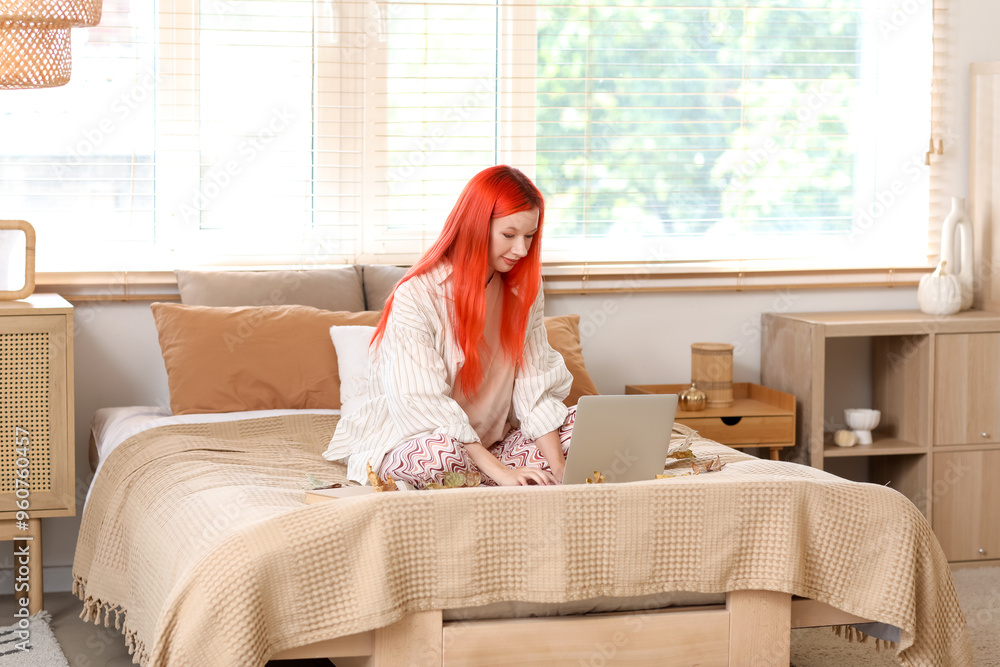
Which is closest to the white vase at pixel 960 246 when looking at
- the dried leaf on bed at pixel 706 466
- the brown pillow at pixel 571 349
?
the brown pillow at pixel 571 349

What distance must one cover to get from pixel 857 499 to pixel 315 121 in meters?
2.04

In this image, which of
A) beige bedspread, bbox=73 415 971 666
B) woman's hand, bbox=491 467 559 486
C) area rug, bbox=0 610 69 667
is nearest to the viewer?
beige bedspread, bbox=73 415 971 666

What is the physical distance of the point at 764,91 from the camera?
3621 mm

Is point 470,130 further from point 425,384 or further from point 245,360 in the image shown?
point 425,384

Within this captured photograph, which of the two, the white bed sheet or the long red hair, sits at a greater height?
the long red hair

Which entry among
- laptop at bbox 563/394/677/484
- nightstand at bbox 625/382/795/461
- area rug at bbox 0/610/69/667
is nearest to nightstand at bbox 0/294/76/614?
area rug at bbox 0/610/69/667

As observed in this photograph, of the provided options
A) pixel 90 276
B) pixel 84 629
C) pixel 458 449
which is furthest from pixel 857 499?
pixel 90 276

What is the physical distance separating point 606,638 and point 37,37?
167 cm

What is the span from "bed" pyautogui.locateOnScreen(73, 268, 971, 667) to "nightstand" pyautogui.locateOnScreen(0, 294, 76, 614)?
715 millimetres

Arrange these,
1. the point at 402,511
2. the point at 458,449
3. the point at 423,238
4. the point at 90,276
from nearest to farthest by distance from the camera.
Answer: the point at 402,511, the point at 458,449, the point at 90,276, the point at 423,238

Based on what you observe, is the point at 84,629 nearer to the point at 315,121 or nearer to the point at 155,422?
the point at 155,422

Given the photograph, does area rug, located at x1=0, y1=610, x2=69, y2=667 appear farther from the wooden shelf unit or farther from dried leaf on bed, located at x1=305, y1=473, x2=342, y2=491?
the wooden shelf unit

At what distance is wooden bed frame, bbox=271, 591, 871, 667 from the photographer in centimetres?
176

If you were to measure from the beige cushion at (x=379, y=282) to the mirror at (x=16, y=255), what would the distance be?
2.99 feet
